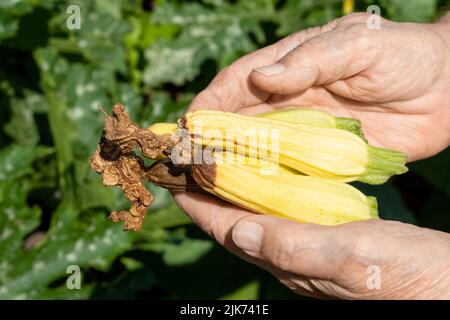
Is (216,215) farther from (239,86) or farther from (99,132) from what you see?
(99,132)

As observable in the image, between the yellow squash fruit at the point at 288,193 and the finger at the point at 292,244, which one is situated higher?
the yellow squash fruit at the point at 288,193

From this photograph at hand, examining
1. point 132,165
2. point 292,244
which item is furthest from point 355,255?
point 132,165

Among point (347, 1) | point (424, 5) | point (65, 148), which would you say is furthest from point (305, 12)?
point (65, 148)

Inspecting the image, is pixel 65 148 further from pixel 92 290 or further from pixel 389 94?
pixel 389 94

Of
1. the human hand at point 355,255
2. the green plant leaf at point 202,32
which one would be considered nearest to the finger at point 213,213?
the human hand at point 355,255

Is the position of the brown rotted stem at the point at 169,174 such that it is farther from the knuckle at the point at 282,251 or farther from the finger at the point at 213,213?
the knuckle at the point at 282,251
